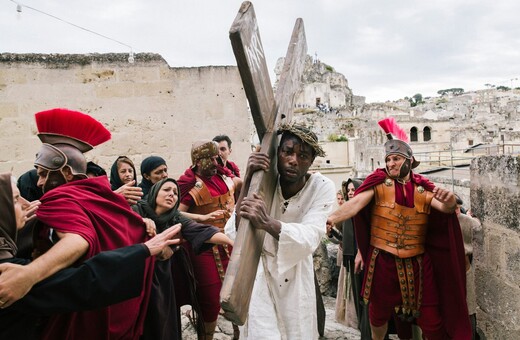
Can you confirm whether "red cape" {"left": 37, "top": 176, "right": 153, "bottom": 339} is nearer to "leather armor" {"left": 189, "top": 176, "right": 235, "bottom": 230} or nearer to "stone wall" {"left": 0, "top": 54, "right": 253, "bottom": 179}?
"leather armor" {"left": 189, "top": 176, "right": 235, "bottom": 230}

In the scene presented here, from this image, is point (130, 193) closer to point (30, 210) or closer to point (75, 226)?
point (30, 210)

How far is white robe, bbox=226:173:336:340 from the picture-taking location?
2584 millimetres

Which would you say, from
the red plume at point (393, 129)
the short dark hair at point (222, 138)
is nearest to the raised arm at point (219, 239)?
the red plume at point (393, 129)

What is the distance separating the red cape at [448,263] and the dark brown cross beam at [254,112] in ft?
4.42

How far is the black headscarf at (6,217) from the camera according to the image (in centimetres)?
175

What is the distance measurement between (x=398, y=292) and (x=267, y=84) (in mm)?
2177

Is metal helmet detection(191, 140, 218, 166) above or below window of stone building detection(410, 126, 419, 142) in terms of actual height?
below

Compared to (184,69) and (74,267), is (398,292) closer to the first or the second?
(74,267)

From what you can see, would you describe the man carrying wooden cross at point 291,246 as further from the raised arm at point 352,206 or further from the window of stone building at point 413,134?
the window of stone building at point 413,134

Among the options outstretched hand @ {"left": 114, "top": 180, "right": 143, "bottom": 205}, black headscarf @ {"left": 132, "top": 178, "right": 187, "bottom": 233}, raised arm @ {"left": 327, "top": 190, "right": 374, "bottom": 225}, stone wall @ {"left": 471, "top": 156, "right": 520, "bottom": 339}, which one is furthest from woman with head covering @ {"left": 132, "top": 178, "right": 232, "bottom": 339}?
stone wall @ {"left": 471, "top": 156, "right": 520, "bottom": 339}

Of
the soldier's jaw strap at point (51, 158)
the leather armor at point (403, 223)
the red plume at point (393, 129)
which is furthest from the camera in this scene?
the red plume at point (393, 129)

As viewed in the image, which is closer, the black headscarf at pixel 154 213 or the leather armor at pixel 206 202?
the black headscarf at pixel 154 213

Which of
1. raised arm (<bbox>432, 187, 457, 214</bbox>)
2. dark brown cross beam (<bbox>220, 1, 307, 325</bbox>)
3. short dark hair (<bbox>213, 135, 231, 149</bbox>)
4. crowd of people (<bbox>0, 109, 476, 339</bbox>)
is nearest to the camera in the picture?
dark brown cross beam (<bbox>220, 1, 307, 325</bbox>)

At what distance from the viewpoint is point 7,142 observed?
201 inches
